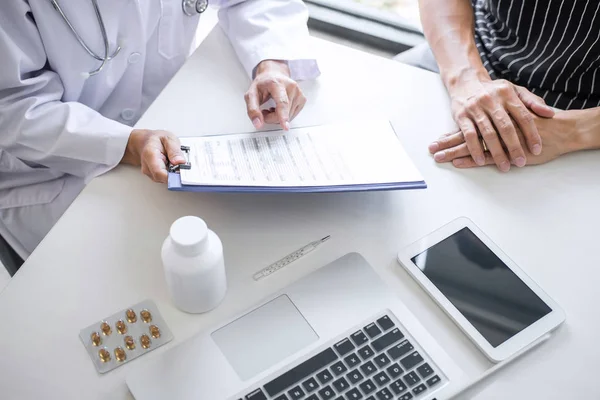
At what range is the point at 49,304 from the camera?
0.78 metres

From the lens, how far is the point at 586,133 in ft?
3.36

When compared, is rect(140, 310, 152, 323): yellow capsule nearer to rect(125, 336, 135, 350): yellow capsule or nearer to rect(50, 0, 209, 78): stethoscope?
rect(125, 336, 135, 350): yellow capsule

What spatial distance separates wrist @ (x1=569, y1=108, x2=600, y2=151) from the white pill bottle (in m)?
0.64

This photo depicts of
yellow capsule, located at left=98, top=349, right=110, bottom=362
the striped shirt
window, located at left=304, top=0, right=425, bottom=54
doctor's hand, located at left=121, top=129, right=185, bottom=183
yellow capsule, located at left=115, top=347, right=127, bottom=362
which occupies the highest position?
window, located at left=304, top=0, right=425, bottom=54

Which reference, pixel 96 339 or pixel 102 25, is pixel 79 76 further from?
pixel 96 339

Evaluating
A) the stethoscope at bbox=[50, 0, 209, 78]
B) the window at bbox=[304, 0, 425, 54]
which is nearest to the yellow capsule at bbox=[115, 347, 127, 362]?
the stethoscope at bbox=[50, 0, 209, 78]

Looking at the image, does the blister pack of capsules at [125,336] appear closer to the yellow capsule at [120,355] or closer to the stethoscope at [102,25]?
the yellow capsule at [120,355]

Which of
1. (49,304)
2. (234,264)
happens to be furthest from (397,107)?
(49,304)

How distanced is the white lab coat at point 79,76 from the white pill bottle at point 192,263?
279 mm

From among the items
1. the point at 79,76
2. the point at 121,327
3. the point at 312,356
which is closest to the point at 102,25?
the point at 79,76

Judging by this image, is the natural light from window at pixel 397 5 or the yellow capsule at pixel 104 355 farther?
the natural light from window at pixel 397 5

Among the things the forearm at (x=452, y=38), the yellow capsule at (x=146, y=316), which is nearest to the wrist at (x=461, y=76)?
the forearm at (x=452, y=38)

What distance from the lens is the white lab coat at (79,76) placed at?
93 centimetres

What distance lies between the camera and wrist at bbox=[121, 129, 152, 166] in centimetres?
92
